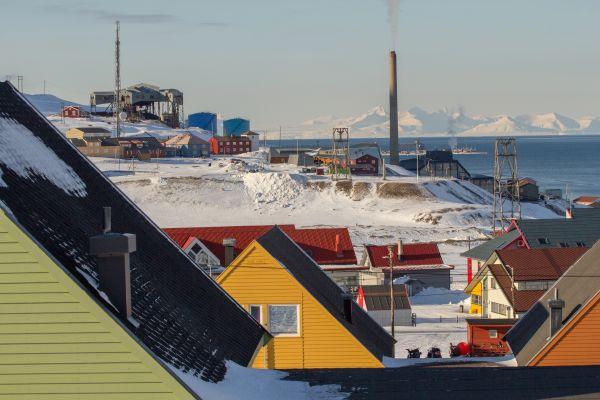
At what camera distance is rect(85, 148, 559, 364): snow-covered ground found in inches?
3304

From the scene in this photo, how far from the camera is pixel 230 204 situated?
9588 cm

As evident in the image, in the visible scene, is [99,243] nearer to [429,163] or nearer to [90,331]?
[90,331]

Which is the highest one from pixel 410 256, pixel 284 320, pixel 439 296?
pixel 284 320

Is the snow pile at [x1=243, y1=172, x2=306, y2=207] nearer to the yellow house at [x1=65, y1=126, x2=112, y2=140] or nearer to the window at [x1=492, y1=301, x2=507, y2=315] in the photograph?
the yellow house at [x1=65, y1=126, x2=112, y2=140]

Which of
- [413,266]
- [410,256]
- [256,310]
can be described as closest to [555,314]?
[256,310]

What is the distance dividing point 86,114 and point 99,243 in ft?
533

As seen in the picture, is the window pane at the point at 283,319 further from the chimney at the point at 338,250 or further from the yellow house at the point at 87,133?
the yellow house at the point at 87,133

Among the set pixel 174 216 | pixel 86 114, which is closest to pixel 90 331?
pixel 174 216

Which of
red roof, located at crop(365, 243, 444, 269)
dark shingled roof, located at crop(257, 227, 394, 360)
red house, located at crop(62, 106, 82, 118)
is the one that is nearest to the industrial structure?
red house, located at crop(62, 106, 82, 118)

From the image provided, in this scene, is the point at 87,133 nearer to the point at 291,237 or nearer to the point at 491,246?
the point at 291,237

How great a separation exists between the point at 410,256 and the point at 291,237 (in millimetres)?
7034

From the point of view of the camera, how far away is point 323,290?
20312mm

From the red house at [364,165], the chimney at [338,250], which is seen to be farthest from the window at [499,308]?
the red house at [364,165]

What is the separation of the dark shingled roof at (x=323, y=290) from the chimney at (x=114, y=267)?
30.7 feet
